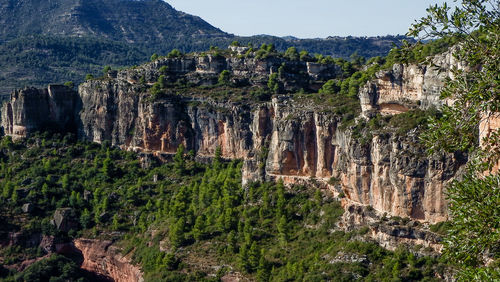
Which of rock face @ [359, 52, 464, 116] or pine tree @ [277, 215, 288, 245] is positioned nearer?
rock face @ [359, 52, 464, 116]

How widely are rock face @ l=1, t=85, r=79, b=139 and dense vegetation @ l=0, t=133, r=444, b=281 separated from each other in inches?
91.0

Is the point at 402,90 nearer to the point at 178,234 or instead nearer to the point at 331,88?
the point at 331,88

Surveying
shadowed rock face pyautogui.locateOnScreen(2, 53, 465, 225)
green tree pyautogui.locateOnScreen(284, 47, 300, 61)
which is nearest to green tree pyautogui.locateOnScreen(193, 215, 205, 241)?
shadowed rock face pyautogui.locateOnScreen(2, 53, 465, 225)

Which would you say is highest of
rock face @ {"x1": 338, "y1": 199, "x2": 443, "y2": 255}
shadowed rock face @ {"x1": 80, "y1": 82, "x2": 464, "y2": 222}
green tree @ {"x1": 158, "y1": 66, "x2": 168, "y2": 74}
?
green tree @ {"x1": 158, "y1": 66, "x2": 168, "y2": 74}

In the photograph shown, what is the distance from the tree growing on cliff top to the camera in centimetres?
1479

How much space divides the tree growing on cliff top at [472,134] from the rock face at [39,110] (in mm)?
72706

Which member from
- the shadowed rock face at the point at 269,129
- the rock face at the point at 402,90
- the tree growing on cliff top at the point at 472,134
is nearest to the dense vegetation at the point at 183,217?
the shadowed rock face at the point at 269,129

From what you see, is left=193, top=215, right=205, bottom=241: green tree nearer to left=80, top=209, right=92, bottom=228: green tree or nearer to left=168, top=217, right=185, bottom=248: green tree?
left=168, top=217, right=185, bottom=248: green tree

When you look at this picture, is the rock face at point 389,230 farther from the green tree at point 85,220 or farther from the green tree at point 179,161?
the green tree at point 85,220

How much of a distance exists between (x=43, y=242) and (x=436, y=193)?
4233 cm

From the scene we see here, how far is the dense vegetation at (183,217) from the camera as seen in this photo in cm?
4819

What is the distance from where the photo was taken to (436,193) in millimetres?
42812

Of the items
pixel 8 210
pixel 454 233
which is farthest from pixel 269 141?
pixel 454 233

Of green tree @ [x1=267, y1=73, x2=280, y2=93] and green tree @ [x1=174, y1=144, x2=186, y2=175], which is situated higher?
green tree @ [x1=267, y1=73, x2=280, y2=93]
